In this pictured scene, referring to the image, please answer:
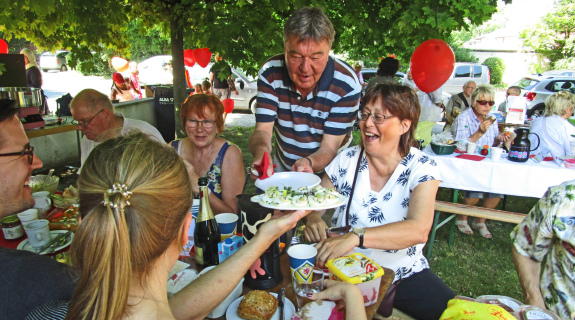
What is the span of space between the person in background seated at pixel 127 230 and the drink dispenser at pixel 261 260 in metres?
0.42

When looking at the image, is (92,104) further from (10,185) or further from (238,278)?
(238,278)

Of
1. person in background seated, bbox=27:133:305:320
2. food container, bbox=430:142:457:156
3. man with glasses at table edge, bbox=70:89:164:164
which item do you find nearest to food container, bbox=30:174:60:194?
man with glasses at table edge, bbox=70:89:164:164

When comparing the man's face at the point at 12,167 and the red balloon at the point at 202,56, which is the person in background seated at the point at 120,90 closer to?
the red balloon at the point at 202,56

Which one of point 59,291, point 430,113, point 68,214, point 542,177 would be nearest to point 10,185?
point 68,214

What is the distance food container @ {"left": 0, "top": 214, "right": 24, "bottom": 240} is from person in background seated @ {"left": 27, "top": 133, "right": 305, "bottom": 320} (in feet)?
4.50

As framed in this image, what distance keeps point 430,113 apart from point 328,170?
5179 mm

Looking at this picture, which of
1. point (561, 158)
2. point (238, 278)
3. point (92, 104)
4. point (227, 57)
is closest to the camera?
point (238, 278)

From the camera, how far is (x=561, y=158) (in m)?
4.17

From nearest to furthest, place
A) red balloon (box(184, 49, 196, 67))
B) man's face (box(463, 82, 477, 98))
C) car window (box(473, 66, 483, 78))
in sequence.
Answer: man's face (box(463, 82, 477, 98)), red balloon (box(184, 49, 196, 67)), car window (box(473, 66, 483, 78))

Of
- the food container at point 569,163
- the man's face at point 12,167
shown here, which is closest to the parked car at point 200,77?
the food container at point 569,163

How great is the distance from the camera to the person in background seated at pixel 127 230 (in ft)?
2.89

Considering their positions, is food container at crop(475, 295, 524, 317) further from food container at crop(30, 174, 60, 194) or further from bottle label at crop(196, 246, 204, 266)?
food container at crop(30, 174, 60, 194)

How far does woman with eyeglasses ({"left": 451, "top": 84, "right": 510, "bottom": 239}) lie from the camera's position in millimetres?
4582

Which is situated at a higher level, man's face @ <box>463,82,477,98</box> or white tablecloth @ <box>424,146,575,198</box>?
man's face @ <box>463,82,477,98</box>
